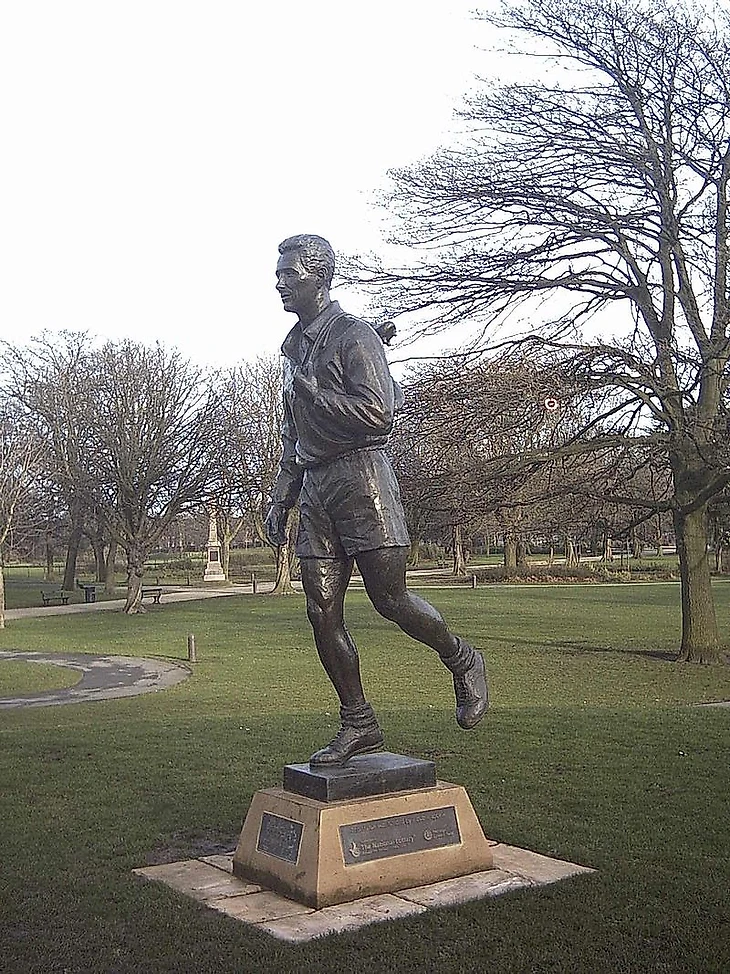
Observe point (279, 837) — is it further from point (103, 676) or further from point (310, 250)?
point (103, 676)

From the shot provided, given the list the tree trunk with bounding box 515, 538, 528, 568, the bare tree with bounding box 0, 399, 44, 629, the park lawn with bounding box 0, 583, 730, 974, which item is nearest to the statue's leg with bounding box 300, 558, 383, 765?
the park lawn with bounding box 0, 583, 730, 974

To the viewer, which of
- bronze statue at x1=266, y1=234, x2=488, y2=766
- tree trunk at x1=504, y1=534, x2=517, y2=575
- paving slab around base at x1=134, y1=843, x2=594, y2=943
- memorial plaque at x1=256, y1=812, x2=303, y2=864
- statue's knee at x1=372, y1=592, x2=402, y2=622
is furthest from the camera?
tree trunk at x1=504, y1=534, x2=517, y2=575

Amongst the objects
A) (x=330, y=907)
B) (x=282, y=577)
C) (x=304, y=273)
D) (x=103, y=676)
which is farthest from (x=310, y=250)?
(x=282, y=577)

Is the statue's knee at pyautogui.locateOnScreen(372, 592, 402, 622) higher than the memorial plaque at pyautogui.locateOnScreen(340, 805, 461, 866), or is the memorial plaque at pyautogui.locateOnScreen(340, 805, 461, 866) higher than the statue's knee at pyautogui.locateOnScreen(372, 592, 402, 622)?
the statue's knee at pyautogui.locateOnScreen(372, 592, 402, 622)

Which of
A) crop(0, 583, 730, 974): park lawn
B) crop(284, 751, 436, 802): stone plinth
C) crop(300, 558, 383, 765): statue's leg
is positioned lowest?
crop(0, 583, 730, 974): park lawn

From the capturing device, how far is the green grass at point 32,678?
62.8 feet

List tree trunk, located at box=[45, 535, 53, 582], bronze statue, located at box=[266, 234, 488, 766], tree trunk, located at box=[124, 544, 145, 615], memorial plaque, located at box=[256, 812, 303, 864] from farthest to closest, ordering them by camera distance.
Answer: tree trunk, located at box=[45, 535, 53, 582] < tree trunk, located at box=[124, 544, 145, 615] < bronze statue, located at box=[266, 234, 488, 766] < memorial plaque, located at box=[256, 812, 303, 864]

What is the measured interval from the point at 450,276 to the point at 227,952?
17.6m

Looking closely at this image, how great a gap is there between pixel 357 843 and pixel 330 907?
0.34 m

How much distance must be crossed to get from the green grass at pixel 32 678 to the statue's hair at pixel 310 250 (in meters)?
13.9

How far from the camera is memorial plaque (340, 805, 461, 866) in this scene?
5773 mm

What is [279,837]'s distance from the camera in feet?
19.4

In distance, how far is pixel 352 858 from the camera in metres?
5.75

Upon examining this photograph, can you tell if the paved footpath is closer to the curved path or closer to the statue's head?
the curved path
